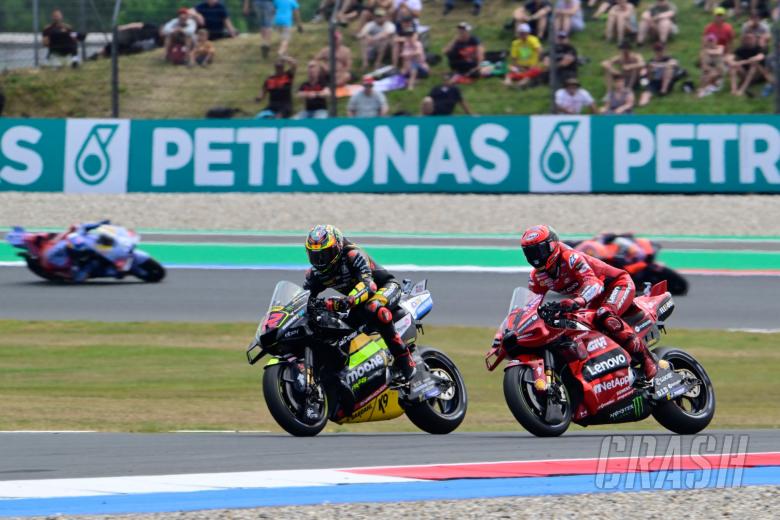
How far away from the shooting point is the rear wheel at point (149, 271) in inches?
702

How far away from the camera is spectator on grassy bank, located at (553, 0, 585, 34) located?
75.2 ft

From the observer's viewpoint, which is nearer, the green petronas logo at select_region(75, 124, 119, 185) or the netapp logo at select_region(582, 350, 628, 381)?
the netapp logo at select_region(582, 350, 628, 381)

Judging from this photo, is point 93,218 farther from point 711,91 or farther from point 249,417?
point 249,417

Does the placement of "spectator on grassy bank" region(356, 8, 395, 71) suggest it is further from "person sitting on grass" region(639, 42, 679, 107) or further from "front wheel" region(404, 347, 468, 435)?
"front wheel" region(404, 347, 468, 435)

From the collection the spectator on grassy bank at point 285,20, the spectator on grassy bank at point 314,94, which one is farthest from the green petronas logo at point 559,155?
the spectator on grassy bank at point 285,20

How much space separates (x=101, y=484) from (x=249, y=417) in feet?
13.0

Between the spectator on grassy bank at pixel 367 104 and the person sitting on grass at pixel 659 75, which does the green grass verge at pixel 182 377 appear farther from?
the person sitting on grass at pixel 659 75

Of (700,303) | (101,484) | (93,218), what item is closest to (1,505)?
(101,484)

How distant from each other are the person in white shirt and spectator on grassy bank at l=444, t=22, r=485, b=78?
1.63 metres

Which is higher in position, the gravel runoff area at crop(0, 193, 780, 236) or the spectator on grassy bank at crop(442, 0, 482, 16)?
the spectator on grassy bank at crop(442, 0, 482, 16)

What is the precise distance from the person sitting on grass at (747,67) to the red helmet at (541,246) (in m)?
13.9

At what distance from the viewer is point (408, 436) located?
9.16 metres

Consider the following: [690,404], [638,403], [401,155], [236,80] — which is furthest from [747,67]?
[638,403]

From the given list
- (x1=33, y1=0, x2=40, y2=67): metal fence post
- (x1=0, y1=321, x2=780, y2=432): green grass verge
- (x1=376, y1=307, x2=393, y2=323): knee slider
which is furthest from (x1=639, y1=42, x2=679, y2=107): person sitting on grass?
(x1=376, y1=307, x2=393, y2=323): knee slider
